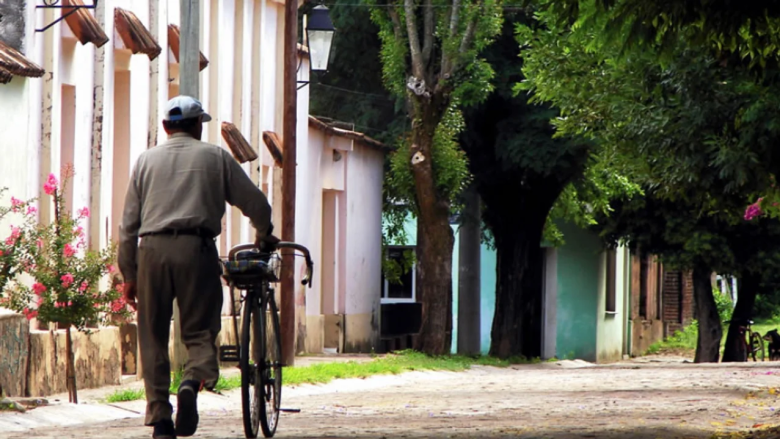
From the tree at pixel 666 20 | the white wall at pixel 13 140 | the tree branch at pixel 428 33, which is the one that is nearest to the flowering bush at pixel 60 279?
the white wall at pixel 13 140

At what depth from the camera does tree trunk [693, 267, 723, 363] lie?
35.5 meters

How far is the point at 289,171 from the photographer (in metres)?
20.6

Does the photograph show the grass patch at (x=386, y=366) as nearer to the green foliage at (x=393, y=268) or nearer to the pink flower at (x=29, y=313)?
the green foliage at (x=393, y=268)

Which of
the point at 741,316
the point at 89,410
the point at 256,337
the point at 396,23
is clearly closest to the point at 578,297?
the point at 741,316

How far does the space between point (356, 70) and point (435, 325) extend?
26.2ft

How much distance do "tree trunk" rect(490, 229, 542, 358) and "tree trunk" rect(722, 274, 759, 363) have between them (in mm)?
5709

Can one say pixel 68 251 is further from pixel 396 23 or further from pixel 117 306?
pixel 396 23

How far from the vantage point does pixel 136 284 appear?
8305 millimetres

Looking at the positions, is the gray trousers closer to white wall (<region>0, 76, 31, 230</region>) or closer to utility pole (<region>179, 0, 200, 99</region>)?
white wall (<region>0, 76, 31, 230</region>)

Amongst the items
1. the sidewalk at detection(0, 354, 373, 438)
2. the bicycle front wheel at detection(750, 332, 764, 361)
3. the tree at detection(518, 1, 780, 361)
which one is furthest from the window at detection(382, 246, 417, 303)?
the sidewalk at detection(0, 354, 373, 438)

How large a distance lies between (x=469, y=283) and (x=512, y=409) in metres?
18.5

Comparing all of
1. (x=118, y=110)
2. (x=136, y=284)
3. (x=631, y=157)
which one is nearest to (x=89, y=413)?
(x=136, y=284)

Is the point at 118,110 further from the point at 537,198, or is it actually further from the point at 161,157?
the point at 537,198

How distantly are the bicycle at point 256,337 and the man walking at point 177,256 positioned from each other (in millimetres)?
600
